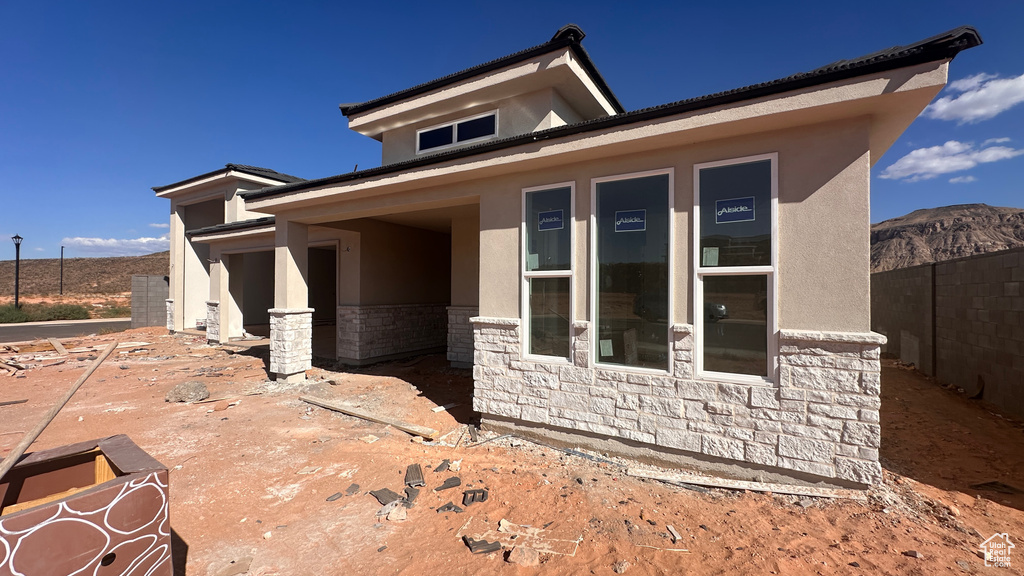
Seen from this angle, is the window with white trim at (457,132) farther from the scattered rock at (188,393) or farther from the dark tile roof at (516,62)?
the scattered rock at (188,393)

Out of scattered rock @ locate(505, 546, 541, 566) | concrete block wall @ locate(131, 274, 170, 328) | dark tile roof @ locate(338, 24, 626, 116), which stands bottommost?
scattered rock @ locate(505, 546, 541, 566)

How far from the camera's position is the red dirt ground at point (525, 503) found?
10.6 ft

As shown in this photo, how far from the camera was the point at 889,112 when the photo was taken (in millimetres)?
3910

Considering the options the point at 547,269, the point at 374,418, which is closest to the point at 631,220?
the point at 547,269

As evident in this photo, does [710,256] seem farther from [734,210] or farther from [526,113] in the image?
[526,113]

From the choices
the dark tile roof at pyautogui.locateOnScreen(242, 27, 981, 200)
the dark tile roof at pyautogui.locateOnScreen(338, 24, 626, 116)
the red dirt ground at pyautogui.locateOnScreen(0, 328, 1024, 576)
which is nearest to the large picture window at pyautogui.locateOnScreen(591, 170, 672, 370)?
the dark tile roof at pyautogui.locateOnScreen(242, 27, 981, 200)

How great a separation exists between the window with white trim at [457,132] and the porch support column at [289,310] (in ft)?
11.6

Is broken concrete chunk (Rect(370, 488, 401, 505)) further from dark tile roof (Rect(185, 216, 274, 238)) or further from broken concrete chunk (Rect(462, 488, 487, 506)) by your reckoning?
dark tile roof (Rect(185, 216, 274, 238))

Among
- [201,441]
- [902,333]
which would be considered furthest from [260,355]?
[902,333]

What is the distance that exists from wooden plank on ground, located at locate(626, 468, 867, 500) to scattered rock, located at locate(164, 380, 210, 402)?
8.06 metres

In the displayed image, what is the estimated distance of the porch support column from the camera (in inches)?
337

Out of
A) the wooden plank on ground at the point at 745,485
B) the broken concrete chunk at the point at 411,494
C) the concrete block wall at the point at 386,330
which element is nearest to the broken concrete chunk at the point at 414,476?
the broken concrete chunk at the point at 411,494

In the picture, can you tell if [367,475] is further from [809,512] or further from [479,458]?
[809,512]

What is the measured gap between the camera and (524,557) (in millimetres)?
3240
